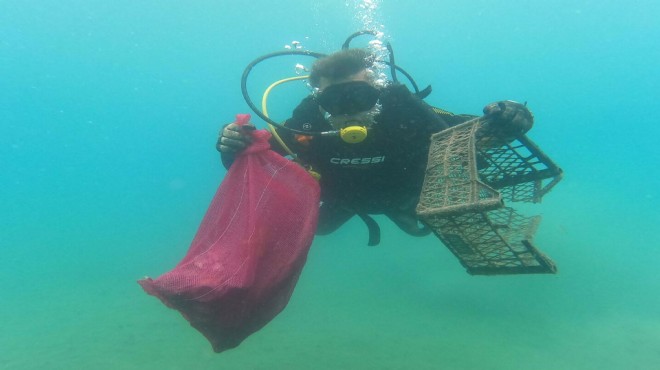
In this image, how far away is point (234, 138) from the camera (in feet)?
10.7

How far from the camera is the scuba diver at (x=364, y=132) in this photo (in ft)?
11.5

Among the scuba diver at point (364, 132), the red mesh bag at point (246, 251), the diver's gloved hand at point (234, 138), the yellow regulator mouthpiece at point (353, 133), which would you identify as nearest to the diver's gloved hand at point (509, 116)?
the scuba diver at point (364, 132)

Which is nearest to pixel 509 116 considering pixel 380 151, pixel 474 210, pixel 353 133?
pixel 474 210

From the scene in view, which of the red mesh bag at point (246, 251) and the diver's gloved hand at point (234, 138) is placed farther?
the diver's gloved hand at point (234, 138)

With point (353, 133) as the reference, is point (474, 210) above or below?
below

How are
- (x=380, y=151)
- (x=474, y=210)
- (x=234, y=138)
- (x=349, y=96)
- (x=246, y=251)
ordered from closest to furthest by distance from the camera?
(x=474, y=210) → (x=246, y=251) → (x=234, y=138) → (x=349, y=96) → (x=380, y=151)

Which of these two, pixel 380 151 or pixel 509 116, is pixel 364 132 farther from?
pixel 509 116

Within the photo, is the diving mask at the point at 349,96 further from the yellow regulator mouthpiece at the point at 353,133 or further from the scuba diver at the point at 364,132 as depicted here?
the yellow regulator mouthpiece at the point at 353,133

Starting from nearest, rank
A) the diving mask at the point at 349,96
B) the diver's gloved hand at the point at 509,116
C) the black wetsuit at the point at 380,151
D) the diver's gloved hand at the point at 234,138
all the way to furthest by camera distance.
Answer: the diver's gloved hand at the point at 509,116
the diver's gloved hand at the point at 234,138
the diving mask at the point at 349,96
the black wetsuit at the point at 380,151

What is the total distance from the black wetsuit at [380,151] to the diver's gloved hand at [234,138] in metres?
1.10

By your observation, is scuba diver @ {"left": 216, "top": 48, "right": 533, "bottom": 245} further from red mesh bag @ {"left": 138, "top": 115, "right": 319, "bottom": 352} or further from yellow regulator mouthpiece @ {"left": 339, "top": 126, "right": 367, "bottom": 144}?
red mesh bag @ {"left": 138, "top": 115, "right": 319, "bottom": 352}

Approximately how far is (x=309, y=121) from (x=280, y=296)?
208cm

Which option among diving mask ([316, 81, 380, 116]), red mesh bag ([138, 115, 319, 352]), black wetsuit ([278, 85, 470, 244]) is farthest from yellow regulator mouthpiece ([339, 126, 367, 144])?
black wetsuit ([278, 85, 470, 244])

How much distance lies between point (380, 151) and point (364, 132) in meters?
0.98
